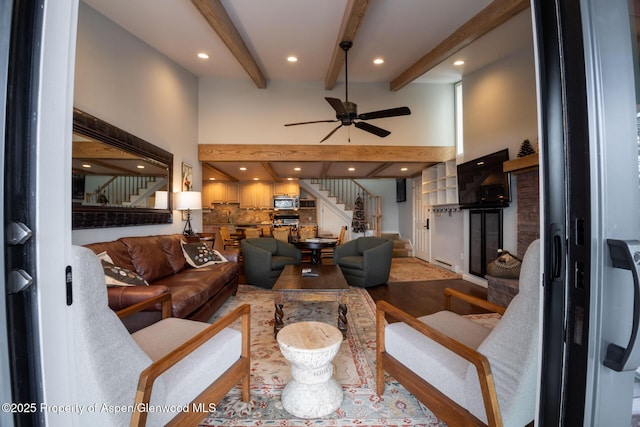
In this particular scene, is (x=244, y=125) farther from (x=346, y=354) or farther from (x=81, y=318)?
(x=81, y=318)

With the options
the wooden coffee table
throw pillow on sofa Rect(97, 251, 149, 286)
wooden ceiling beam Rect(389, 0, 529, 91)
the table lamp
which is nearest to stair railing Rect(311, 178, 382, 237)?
wooden ceiling beam Rect(389, 0, 529, 91)

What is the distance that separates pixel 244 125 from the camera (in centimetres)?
523

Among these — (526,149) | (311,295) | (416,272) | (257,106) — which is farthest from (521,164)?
(257,106)

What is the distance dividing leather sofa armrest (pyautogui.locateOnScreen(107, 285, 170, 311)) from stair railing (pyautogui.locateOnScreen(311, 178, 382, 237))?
740 cm

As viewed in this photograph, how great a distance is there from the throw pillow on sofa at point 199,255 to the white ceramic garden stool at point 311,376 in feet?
7.89

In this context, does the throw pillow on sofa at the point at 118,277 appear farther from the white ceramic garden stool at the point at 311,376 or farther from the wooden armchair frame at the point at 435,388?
the wooden armchair frame at the point at 435,388

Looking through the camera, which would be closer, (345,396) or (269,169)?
(345,396)

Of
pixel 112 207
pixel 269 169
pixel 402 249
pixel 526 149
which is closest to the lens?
pixel 112 207

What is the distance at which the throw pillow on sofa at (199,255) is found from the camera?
366cm

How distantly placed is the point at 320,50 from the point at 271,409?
434 cm

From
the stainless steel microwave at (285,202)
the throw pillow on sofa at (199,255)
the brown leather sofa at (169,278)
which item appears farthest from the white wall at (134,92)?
the stainless steel microwave at (285,202)

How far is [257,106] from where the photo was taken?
524 centimetres

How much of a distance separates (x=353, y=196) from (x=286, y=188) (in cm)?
246

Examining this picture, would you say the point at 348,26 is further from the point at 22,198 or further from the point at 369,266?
the point at 22,198
